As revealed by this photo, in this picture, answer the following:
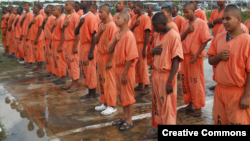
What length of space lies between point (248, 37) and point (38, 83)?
610 cm

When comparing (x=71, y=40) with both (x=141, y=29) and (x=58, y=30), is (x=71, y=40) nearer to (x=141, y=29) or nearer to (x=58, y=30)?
(x=58, y=30)

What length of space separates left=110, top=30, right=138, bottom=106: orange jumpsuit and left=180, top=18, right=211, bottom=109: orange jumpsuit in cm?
118

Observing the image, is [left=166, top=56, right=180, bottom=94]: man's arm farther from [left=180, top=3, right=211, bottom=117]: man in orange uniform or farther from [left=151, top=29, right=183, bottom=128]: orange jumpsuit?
[left=180, top=3, right=211, bottom=117]: man in orange uniform

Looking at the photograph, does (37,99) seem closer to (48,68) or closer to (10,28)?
(48,68)

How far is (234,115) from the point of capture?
2.91m

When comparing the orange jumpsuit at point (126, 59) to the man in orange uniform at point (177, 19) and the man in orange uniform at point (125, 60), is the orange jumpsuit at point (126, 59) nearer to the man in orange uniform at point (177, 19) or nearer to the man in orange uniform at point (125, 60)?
the man in orange uniform at point (125, 60)

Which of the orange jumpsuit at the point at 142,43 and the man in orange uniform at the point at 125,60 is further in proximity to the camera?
the orange jumpsuit at the point at 142,43

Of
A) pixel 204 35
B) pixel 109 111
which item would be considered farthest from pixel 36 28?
pixel 204 35

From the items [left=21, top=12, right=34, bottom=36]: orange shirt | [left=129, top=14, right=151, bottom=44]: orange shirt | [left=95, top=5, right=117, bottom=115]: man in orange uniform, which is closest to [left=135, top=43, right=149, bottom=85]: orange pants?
[left=129, top=14, right=151, bottom=44]: orange shirt

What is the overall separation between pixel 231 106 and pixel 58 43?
5383 mm

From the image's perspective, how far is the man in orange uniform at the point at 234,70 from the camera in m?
2.83

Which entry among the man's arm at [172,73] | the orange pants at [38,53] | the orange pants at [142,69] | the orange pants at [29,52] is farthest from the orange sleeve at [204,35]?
the orange pants at [29,52]

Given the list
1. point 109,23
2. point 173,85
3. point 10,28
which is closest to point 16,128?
point 109,23

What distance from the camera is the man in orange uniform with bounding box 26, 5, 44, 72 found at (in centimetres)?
863
